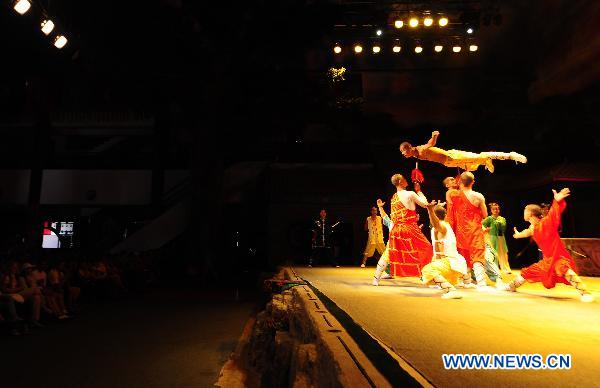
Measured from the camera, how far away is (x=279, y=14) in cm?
1061

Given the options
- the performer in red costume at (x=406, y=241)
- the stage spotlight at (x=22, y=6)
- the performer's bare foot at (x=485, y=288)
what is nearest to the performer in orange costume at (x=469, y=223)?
the performer's bare foot at (x=485, y=288)

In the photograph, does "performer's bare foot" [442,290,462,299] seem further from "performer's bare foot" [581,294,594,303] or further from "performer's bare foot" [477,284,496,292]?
"performer's bare foot" [581,294,594,303]

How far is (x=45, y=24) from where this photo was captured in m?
8.56

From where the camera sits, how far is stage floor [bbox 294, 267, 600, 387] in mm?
1611

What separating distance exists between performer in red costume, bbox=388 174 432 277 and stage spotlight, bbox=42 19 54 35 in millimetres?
8862

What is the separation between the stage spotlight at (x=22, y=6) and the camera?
7.70 meters

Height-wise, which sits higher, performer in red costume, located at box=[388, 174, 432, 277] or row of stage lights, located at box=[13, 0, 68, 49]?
row of stage lights, located at box=[13, 0, 68, 49]

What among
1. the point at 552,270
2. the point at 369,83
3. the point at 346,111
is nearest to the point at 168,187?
the point at 346,111

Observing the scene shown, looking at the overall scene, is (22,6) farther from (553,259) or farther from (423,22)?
(553,259)

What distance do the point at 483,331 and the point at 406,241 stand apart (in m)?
2.90

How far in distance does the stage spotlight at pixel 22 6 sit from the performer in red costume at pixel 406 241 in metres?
8.59

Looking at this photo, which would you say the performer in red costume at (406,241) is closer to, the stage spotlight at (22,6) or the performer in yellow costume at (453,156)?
the performer in yellow costume at (453,156)

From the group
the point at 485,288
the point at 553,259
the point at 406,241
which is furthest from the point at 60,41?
the point at 553,259

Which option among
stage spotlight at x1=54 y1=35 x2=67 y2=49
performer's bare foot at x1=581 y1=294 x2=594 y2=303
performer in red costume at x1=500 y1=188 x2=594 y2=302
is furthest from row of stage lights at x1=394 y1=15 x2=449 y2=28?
stage spotlight at x1=54 y1=35 x2=67 y2=49
